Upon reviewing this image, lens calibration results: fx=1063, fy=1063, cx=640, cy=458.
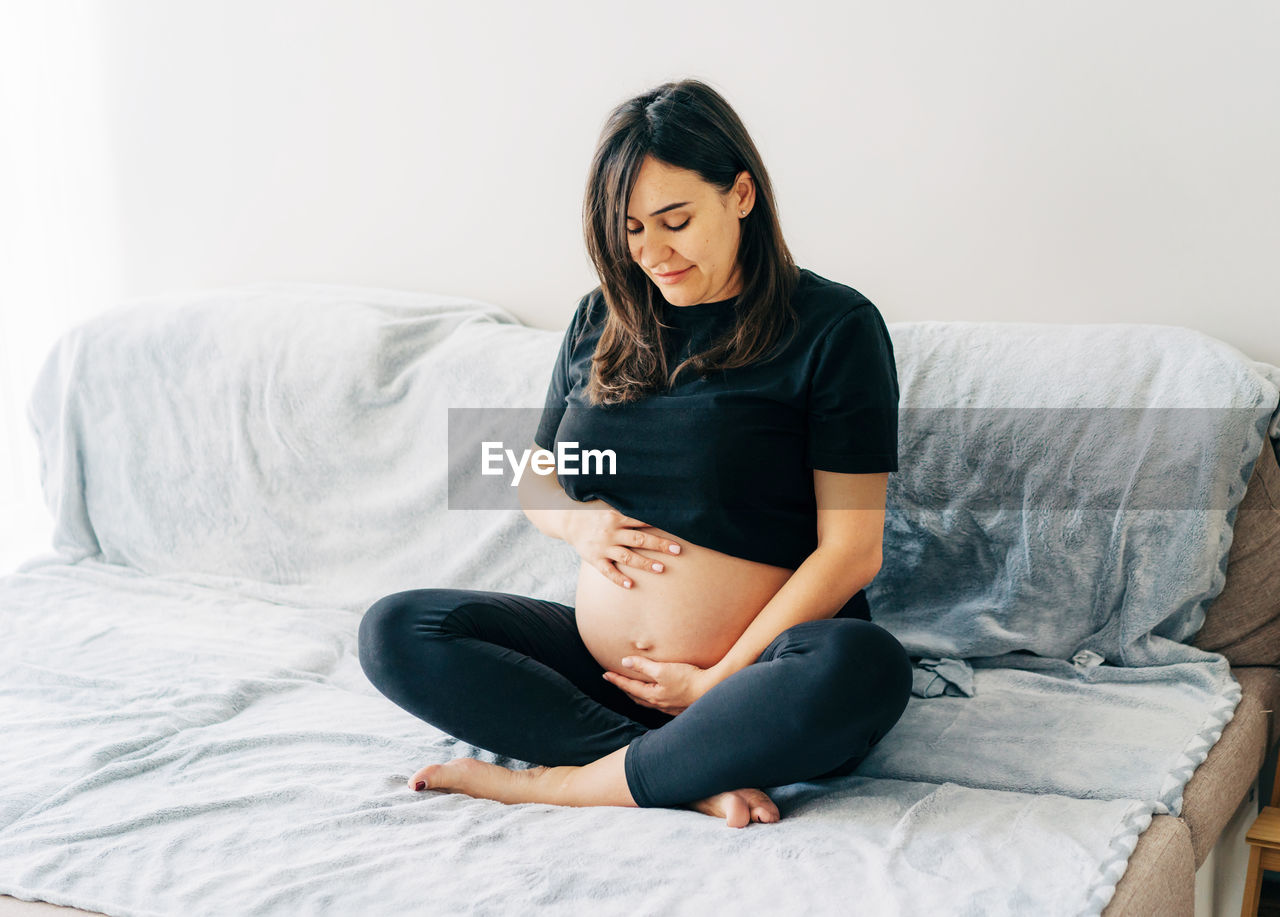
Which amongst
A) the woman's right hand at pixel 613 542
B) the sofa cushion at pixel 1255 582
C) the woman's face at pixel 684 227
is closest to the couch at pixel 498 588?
the sofa cushion at pixel 1255 582

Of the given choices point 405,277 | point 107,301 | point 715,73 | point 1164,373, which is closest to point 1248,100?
point 1164,373

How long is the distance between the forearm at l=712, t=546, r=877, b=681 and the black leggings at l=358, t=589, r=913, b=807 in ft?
0.08

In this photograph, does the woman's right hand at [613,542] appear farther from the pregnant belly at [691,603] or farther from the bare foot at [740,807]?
the bare foot at [740,807]

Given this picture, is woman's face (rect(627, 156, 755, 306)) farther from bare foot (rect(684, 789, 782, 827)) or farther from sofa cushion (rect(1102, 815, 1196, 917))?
sofa cushion (rect(1102, 815, 1196, 917))

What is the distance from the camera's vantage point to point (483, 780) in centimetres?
113

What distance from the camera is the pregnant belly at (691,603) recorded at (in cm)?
116

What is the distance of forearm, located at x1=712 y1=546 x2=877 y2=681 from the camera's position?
3.60 ft

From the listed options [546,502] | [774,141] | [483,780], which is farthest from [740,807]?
[774,141]

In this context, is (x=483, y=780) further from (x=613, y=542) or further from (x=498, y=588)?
(x=498, y=588)

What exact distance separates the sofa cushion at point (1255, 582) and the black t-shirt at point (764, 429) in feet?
1.62

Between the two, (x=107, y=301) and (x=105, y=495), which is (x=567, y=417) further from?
(x=107, y=301)

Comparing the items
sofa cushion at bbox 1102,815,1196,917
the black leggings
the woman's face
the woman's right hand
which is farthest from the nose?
sofa cushion at bbox 1102,815,1196,917

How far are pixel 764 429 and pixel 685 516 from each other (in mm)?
128

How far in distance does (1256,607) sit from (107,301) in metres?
2.27
